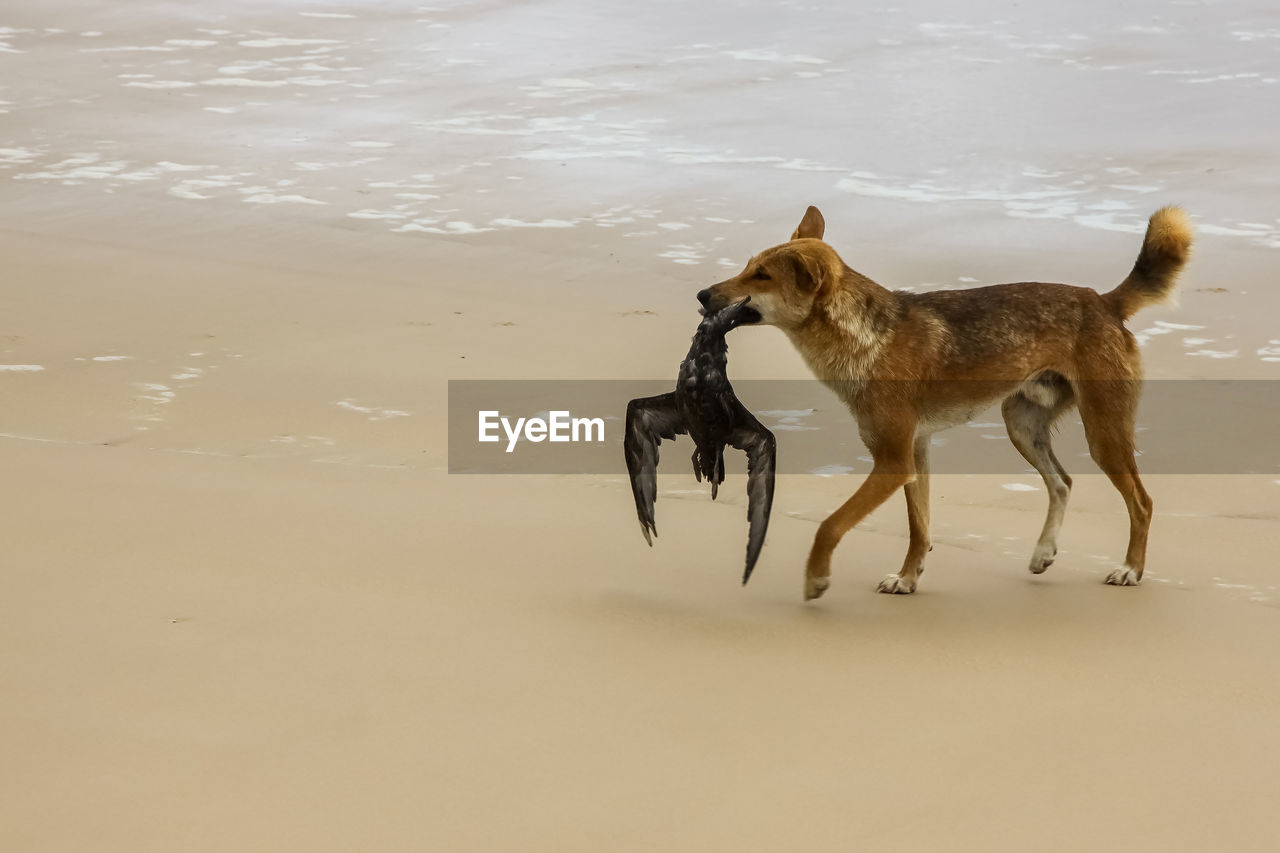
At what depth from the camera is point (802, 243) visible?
18.1 feet

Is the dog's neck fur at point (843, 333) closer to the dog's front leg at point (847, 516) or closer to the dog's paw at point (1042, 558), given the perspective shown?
the dog's front leg at point (847, 516)

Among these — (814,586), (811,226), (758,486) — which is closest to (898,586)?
(814,586)

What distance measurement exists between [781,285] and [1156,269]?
62.1 inches

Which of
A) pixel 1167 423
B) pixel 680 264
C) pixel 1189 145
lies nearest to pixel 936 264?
pixel 680 264

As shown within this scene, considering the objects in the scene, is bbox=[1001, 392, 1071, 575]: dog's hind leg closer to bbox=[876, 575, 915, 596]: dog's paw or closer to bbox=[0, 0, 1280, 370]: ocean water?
bbox=[876, 575, 915, 596]: dog's paw

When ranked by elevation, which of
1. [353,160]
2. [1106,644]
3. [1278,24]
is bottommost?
[1106,644]

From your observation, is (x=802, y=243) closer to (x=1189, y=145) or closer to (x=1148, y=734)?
(x=1148, y=734)

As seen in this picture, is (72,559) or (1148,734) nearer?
(1148,734)

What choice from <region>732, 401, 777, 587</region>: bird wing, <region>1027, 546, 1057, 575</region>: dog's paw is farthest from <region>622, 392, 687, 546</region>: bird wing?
<region>1027, 546, 1057, 575</region>: dog's paw

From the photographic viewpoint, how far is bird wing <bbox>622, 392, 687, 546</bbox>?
17.9 ft

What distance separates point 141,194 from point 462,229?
292cm

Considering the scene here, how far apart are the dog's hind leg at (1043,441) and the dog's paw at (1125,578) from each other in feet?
0.89

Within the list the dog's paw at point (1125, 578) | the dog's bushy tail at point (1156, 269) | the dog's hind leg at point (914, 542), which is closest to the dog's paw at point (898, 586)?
the dog's hind leg at point (914, 542)

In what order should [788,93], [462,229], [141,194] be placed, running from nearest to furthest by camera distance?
[462,229] → [141,194] → [788,93]
